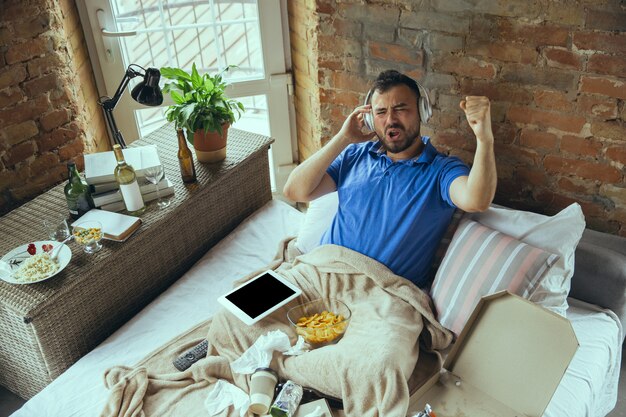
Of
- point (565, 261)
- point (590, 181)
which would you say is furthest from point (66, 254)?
point (590, 181)

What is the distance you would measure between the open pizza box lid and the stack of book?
47.5 inches

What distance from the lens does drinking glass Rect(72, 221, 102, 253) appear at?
1843mm

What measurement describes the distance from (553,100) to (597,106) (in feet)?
0.45

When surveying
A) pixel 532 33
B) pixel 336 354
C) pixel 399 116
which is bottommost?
pixel 336 354

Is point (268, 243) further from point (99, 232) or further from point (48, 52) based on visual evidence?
point (48, 52)

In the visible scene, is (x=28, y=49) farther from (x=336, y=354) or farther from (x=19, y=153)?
(x=336, y=354)

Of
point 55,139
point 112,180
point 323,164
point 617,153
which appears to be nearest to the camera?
point 617,153

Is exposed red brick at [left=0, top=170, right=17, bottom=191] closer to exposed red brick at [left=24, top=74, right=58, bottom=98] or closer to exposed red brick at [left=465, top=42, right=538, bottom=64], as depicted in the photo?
exposed red brick at [left=24, top=74, right=58, bottom=98]

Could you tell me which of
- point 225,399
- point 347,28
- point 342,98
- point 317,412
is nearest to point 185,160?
point 342,98

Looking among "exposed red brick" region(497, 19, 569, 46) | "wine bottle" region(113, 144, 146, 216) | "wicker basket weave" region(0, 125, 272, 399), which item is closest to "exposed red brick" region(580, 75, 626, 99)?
"exposed red brick" region(497, 19, 569, 46)

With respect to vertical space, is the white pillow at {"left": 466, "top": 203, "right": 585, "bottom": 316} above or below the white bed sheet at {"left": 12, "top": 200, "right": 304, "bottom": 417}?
above

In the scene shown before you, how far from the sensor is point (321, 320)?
1723mm

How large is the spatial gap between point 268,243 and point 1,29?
1307mm

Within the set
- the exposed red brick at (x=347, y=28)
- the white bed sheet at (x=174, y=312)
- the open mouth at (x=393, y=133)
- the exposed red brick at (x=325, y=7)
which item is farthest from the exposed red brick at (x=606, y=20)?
the white bed sheet at (x=174, y=312)
